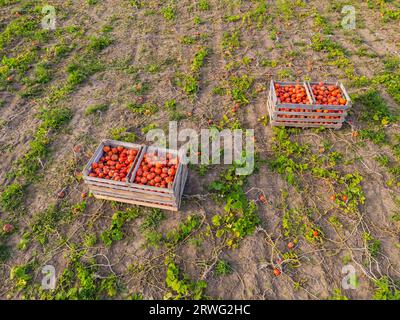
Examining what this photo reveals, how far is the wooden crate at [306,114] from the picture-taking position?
6.55 metres

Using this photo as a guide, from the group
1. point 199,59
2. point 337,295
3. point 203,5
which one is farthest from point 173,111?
point 203,5

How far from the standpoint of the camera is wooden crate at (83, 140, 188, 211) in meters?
5.02

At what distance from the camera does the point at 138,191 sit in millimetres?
5090

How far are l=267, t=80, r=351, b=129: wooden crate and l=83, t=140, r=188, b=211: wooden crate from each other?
2662mm

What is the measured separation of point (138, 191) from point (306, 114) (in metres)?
4.07

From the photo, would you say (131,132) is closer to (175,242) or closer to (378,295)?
(175,242)

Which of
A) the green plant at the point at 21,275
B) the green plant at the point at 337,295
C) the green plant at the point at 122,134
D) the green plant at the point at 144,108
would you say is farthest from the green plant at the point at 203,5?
the green plant at the point at 337,295

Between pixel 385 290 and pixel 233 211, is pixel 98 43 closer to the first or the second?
pixel 233 211

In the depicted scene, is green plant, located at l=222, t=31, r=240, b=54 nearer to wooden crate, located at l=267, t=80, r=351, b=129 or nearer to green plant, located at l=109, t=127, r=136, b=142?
wooden crate, located at l=267, t=80, r=351, b=129

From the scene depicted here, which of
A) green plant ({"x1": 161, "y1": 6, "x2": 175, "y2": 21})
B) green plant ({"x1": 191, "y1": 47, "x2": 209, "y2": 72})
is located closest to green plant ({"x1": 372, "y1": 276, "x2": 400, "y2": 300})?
green plant ({"x1": 191, "y1": 47, "x2": 209, "y2": 72})

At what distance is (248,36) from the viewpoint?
998cm

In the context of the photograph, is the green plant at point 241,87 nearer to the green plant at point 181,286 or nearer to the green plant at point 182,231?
the green plant at point 182,231
